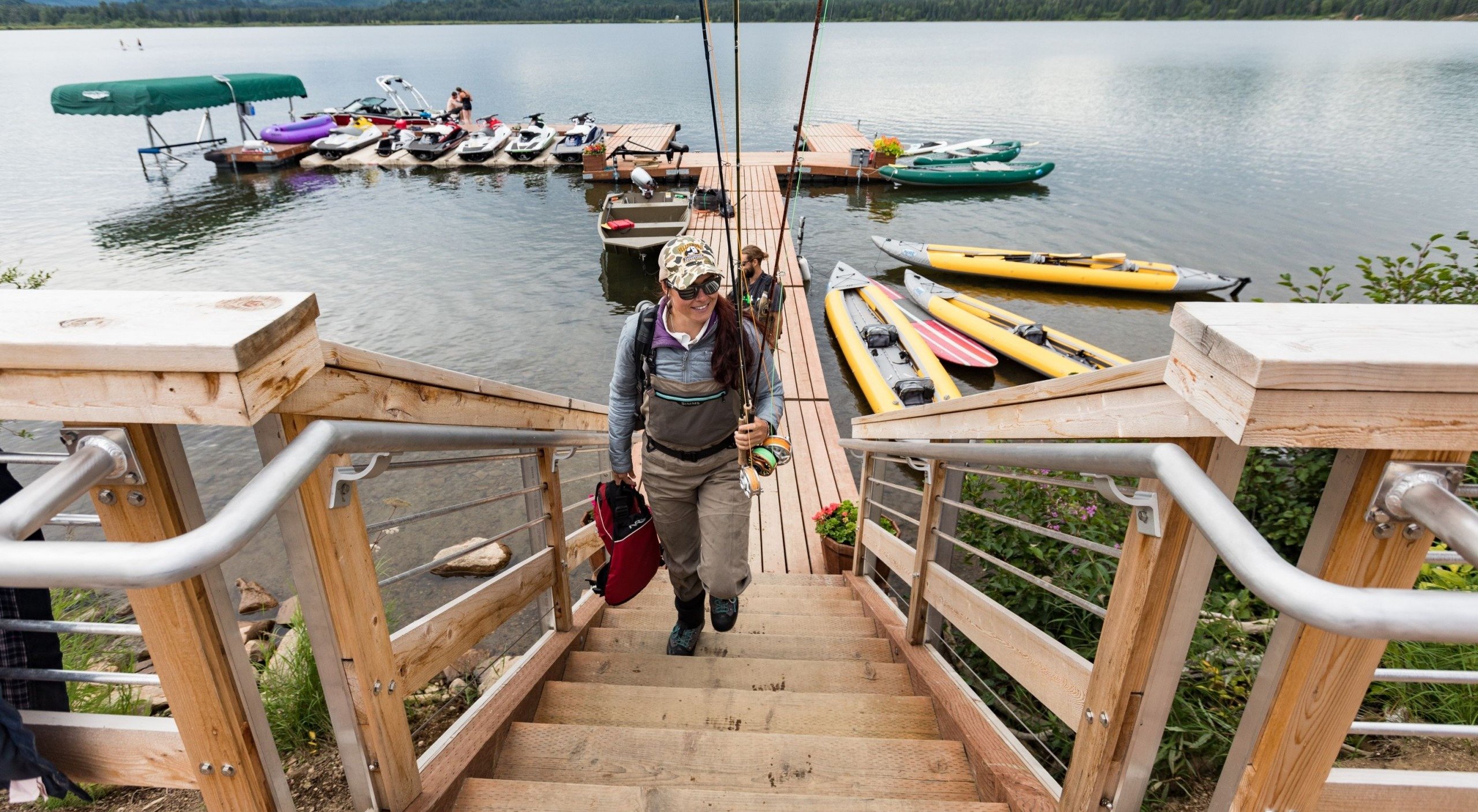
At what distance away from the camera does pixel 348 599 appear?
4.15 feet

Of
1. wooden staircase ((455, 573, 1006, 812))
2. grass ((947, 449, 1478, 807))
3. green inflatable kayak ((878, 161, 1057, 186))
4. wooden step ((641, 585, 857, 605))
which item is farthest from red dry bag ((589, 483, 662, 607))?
green inflatable kayak ((878, 161, 1057, 186))

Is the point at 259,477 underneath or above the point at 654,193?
above

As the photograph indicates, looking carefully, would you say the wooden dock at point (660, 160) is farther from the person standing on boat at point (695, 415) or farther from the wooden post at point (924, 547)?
the wooden post at point (924, 547)

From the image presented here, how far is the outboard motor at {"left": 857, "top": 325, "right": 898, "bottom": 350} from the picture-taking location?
33.8 feet

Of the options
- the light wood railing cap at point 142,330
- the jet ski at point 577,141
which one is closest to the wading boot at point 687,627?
the light wood railing cap at point 142,330

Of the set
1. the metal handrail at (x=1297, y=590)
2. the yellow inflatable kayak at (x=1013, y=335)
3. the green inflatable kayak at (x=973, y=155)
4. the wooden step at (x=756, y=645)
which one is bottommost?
the yellow inflatable kayak at (x=1013, y=335)

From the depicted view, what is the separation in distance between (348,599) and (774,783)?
46.6 inches

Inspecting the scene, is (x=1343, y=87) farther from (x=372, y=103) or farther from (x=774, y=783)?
(x=774, y=783)

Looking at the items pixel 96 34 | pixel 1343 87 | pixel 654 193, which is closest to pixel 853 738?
pixel 654 193

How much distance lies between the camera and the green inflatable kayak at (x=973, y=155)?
21391 mm

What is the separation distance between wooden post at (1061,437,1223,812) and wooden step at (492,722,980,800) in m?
0.55

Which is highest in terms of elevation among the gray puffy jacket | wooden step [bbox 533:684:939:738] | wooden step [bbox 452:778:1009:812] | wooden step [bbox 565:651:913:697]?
the gray puffy jacket

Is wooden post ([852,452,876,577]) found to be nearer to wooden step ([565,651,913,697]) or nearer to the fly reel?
the fly reel

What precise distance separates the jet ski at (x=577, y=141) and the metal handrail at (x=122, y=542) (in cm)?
2178
